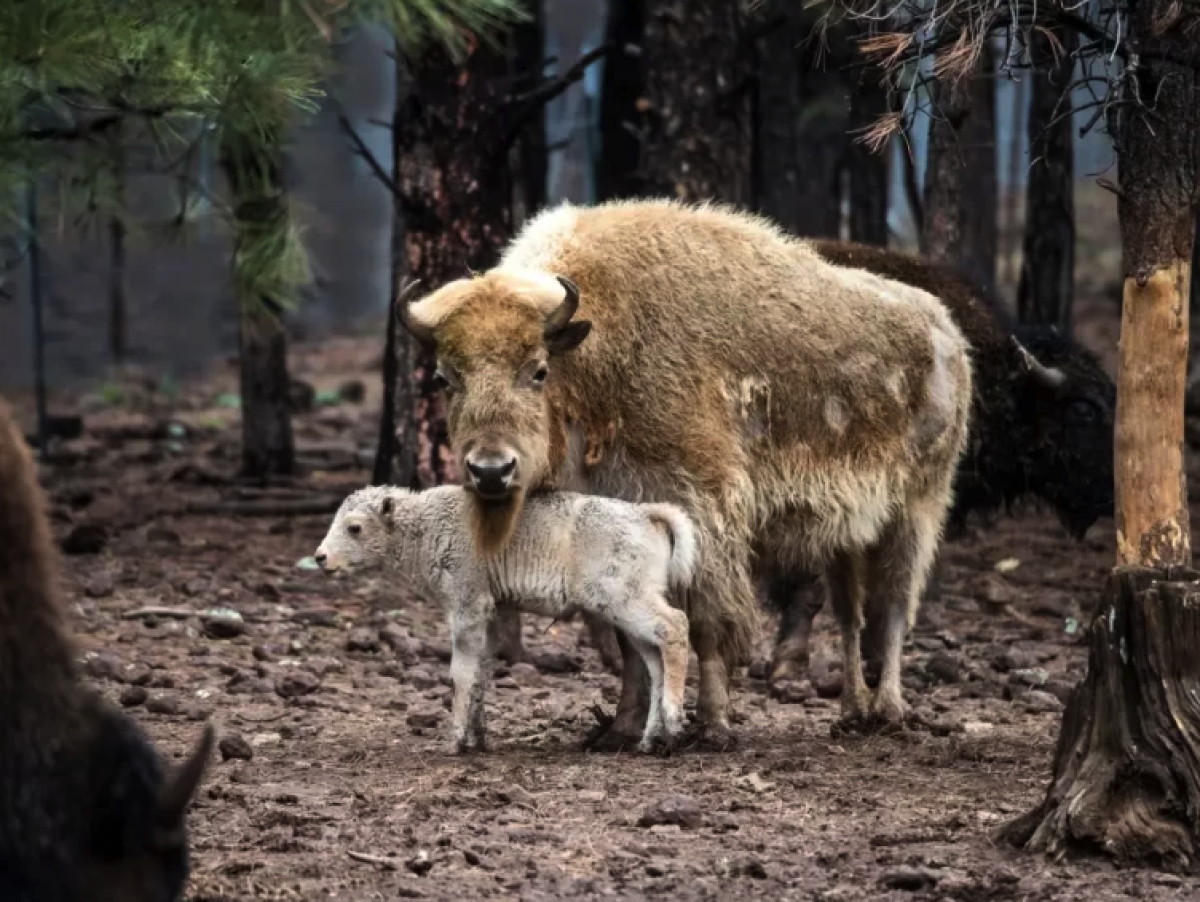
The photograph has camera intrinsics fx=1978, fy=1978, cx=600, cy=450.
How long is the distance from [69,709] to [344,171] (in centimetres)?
2094

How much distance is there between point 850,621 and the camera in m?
8.70

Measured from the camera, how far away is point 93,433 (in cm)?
1855

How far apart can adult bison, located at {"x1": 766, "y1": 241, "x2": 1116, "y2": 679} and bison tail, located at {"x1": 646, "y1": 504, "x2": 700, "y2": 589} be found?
12.1 feet

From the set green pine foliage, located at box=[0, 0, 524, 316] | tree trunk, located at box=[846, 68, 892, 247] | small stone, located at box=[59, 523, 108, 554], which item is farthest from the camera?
tree trunk, located at box=[846, 68, 892, 247]

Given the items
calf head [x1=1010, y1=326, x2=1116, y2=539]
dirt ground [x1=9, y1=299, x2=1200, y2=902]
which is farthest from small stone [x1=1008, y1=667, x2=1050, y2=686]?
calf head [x1=1010, y1=326, x2=1116, y2=539]

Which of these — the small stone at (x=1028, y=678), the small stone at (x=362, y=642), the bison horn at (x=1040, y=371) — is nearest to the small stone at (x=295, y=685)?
the small stone at (x=362, y=642)

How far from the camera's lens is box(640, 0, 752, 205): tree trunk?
39.6 feet

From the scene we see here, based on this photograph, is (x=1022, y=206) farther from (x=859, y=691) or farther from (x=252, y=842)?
(x=252, y=842)

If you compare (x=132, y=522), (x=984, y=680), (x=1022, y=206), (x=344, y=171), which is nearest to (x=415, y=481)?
(x=132, y=522)

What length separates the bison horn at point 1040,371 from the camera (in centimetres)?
1104

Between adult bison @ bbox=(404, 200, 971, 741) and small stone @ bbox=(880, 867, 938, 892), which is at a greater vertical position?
adult bison @ bbox=(404, 200, 971, 741)

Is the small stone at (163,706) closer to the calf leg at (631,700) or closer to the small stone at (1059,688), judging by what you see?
the calf leg at (631,700)

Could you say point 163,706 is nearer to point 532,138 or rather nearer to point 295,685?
point 295,685

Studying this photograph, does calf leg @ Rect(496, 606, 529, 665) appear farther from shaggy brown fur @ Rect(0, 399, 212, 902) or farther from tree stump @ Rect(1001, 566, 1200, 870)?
shaggy brown fur @ Rect(0, 399, 212, 902)
